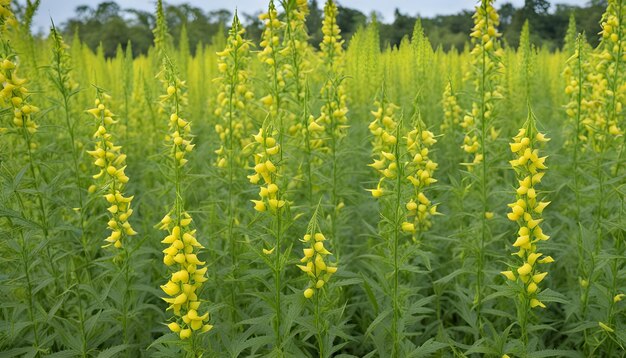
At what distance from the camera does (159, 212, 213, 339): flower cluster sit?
2051 mm

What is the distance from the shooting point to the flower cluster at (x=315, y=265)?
2.11 m

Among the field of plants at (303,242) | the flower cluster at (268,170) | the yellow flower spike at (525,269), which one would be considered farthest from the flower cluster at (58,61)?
the yellow flower spike at (525,269)

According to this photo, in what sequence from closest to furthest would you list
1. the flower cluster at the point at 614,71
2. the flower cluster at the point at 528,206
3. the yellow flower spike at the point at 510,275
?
the flower cluster at the point at 528,206
the yellow flower spike at the point at 510,275
the flower cluster at the point at 614,71

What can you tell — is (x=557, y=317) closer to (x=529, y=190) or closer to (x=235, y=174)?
(x=529, y=190)

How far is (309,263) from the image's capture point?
85.4 inches

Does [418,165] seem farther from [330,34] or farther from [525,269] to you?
[330,34]

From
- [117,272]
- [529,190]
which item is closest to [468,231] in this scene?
[529,190]

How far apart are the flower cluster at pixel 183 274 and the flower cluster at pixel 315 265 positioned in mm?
419

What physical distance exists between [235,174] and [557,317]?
2.34 meters

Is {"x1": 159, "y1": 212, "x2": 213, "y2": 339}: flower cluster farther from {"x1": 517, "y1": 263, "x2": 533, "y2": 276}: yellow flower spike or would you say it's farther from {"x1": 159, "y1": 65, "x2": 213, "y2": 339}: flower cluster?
{"x1": 517, "y1": 263, "x2": 533, "y2": 276}: yellow flower spike

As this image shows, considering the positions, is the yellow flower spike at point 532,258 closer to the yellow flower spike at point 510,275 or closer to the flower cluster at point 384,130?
the yellow flower spike at point 510,275

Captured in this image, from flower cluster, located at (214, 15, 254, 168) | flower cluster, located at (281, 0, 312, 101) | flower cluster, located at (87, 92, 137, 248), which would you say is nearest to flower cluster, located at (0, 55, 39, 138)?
flower cluster, located at (87, 92, 137, 248)

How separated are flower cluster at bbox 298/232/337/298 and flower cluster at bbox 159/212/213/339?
0.42 meters

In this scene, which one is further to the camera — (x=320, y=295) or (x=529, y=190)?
(x=320, y=295)
